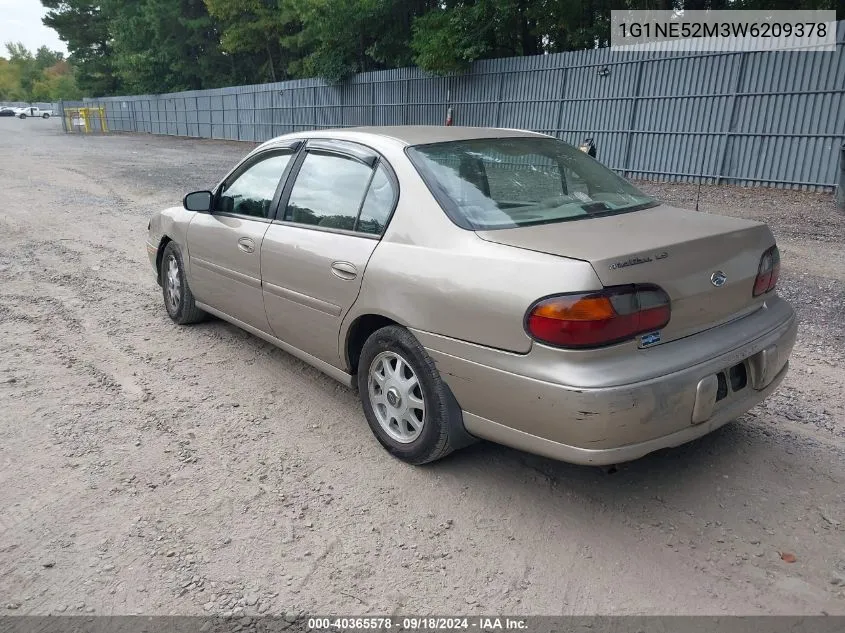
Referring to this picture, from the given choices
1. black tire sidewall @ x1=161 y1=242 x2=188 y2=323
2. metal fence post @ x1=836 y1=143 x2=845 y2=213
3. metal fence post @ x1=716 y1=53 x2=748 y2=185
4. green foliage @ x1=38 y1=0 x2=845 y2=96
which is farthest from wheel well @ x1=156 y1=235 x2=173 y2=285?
green foliage @ x1=38 y1=0 x2=845 y2=96

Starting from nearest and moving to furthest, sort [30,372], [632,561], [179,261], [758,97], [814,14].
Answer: [632,561] → [30,372] → [179,261] → [758,97] → [814,14]

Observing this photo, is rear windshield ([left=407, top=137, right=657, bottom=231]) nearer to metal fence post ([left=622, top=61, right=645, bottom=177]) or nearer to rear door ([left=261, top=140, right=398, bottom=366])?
rear door ([left=261, top=140, right=398, bottom=366])

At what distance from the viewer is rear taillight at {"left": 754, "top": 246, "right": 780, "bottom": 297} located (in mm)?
3170

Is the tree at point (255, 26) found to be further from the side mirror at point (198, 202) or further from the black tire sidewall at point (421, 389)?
the black tire sidewall at point (421, 389)

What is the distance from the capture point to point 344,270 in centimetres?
354

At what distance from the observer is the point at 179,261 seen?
5406mm

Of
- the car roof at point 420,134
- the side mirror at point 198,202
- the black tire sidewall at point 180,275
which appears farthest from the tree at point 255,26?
the car roof at point 420,134

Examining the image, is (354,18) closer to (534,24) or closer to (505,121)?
(534,24)

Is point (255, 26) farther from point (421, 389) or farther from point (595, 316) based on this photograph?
point (595, 316)

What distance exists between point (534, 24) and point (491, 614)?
22.1 m

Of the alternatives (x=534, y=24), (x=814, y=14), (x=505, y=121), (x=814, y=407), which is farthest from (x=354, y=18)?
(x=814, y=407)

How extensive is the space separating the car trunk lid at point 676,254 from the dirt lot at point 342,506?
0.86 m

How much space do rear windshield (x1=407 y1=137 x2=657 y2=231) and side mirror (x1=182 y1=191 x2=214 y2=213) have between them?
193 cm

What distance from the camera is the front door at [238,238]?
433cm
